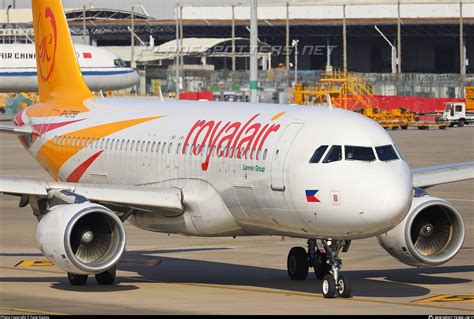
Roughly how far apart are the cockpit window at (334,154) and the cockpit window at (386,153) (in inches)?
29.5

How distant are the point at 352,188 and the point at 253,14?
35720 mm

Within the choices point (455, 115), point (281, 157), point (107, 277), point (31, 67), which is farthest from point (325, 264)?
point (31, 67)

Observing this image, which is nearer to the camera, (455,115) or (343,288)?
(343,288)

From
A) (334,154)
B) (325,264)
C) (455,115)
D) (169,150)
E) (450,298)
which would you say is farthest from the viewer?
(455,115)

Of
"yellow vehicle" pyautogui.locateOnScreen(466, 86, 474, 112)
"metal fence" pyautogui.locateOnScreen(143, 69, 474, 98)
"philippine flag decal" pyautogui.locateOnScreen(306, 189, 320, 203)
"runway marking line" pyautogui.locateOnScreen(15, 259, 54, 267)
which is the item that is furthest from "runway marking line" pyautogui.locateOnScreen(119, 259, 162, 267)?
"metal fence" pyautogui.locateOnScreen(143, 69, 474, 98)

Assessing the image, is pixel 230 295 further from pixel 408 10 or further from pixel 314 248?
pixel 408 10

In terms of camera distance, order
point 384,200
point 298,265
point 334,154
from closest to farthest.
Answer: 1. point 384,200
2. point 334,154
3. point 298,265

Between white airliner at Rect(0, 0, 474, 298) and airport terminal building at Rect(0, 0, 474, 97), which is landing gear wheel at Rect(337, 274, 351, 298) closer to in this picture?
white airliner at Rect(0, 0, 474, 298)

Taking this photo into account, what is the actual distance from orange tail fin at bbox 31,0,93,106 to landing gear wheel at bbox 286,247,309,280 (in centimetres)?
1081

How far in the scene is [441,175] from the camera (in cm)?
3148

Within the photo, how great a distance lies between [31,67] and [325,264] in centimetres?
9886

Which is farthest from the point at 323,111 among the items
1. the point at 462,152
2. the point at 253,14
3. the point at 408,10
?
the point at 408,10

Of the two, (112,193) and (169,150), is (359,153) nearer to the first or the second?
(112,193)

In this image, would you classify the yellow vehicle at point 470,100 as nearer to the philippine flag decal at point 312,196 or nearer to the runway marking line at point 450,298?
the runway marking line at point 450,298
